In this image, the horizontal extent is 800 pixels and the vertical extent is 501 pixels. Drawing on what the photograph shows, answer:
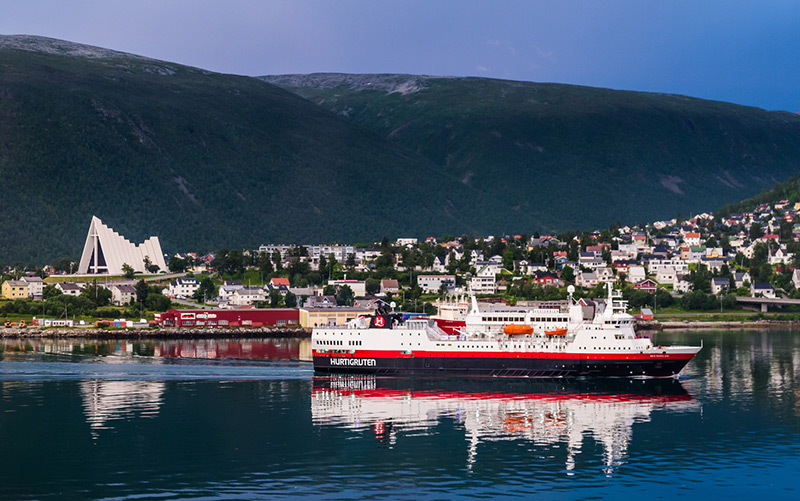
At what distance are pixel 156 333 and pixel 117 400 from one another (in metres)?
49.4

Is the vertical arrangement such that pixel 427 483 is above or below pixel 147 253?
below

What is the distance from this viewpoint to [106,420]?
2064 inches

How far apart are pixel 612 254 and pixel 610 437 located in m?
121

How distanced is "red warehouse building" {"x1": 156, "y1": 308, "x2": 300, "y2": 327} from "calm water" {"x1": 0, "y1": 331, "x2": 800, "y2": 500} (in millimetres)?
38319

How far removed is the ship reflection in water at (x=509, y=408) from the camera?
49594mm

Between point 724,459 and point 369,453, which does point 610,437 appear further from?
point 369,453

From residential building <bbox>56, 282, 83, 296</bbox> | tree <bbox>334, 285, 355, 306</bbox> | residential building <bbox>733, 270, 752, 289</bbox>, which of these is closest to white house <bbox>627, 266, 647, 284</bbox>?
residential building <bbox>733, 270, 752, 289</bbox>

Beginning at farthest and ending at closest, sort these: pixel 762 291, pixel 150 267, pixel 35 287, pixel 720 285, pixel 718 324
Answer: pixel 150 267
pixel 720 285
pixel 35 287
pixel 762 291
pixel 718 324

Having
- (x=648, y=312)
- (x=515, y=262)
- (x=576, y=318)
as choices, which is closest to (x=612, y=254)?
(x=515, y=262)

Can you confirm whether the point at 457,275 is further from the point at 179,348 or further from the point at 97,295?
the point at 179,348

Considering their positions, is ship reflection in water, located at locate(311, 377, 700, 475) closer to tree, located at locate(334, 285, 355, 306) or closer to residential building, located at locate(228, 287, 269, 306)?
tree, located at locate(334, 285, 355, 306)

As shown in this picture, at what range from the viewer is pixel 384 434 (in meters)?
49.9

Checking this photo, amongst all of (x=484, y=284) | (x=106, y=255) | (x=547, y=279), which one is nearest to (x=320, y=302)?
(x=484, y=284)

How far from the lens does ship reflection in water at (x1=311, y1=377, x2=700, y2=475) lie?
163ft
